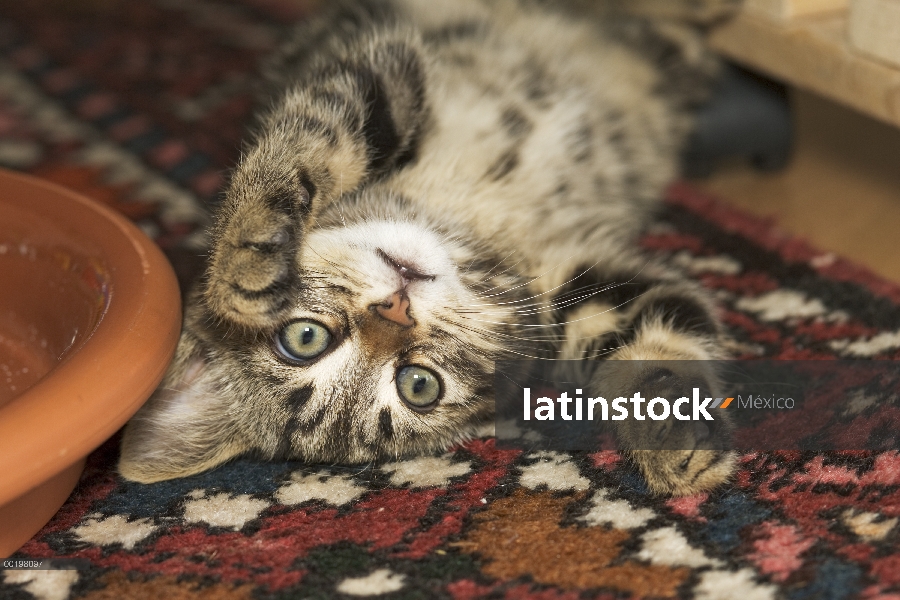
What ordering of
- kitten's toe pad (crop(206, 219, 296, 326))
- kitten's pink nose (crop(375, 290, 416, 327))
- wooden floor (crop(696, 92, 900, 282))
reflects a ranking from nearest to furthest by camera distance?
1. kitten's toe pad (crop(206, 219, 296, 326))
2. kitten's pink nose (crop(375, 290, 416, 327))
3. wooden floor (crop(696, 92, 900, 282))

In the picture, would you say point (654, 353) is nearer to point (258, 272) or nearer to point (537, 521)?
point (537, 521)

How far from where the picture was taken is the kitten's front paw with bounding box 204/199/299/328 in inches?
59.8

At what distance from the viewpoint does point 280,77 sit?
2.36 meters

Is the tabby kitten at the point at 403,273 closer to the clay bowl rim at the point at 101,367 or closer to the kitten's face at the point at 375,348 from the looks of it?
the kitten's face at the point at 375,348

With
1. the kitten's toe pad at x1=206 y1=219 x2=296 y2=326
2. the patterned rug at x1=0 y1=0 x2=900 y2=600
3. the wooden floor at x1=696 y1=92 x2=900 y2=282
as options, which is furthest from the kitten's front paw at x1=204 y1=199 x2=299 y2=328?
the wooden floor at x1=696 y1=92 x2=900 y2=282

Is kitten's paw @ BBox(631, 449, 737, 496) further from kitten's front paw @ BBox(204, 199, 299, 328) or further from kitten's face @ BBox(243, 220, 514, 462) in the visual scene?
kitten's front paw @ BBox(204, 199, 299, 328)

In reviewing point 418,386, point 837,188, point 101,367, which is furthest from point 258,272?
point 837,188

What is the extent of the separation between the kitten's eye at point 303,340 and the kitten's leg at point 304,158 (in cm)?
9

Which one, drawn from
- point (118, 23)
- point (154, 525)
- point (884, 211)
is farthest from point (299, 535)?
point (118, 23)

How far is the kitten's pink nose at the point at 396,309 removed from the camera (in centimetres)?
163

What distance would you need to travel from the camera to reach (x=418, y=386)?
1722mm

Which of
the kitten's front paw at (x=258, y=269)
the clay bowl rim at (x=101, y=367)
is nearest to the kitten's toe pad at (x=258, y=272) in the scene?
the kitten's front paw at (x=258, y=269)

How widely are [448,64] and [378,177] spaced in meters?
0.42

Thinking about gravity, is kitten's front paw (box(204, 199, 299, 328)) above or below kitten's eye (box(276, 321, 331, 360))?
above
